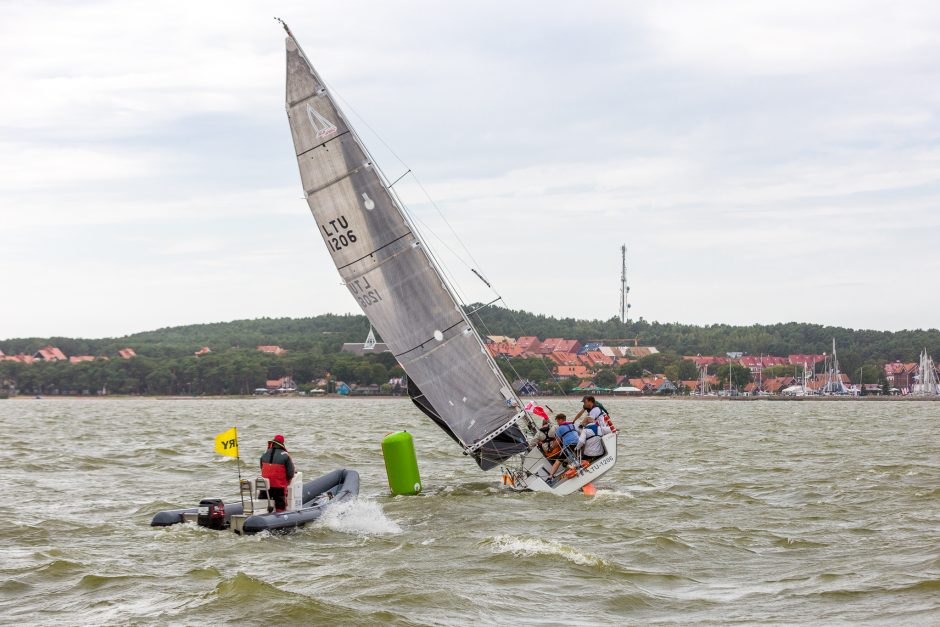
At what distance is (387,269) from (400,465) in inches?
152

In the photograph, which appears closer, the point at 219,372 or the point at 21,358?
the point at 219,372

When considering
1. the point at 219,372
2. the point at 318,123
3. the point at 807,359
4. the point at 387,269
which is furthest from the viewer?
the point at 807,359

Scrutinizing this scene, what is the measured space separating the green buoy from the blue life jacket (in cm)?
293

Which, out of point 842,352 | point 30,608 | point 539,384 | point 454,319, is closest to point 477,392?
point 454,319

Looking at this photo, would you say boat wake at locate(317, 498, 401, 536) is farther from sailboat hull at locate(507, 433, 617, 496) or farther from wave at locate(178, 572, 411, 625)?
wave at locate(178, 572, 411, 625)

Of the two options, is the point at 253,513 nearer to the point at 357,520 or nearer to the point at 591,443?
the point at 357,520

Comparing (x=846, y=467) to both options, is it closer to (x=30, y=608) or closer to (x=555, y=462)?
(x=555, y=462)

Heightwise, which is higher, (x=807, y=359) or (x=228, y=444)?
(x=807, y=359)

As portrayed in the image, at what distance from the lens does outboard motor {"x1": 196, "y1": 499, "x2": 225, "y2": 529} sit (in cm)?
1752

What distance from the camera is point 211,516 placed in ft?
57.5

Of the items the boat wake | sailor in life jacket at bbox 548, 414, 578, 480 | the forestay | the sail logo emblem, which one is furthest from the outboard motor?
sailor in life jacket at bbox 548, 414, 578, 480

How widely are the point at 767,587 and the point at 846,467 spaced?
16.7m

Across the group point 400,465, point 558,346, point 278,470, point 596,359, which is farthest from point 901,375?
point 278,470

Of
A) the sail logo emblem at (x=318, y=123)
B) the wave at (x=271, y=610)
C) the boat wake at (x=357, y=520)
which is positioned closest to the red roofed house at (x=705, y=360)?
the sail logo emblem at (x=318, y=123)
